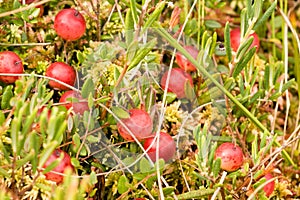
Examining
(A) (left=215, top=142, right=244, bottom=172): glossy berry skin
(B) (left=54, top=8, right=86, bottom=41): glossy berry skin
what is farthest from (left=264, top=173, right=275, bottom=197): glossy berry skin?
(B) (left=54, top=8, right=86, bottom=41): glossy berry skin

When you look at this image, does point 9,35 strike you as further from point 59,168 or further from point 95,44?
point 59,168

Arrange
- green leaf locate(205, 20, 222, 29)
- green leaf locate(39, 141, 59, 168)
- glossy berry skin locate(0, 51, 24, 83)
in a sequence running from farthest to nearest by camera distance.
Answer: green leaf locate(205, 20, 222, 29)
glossy berry skin locate(0, 51, 24, 83)
green leaf locate(39, 141, 59, 168)

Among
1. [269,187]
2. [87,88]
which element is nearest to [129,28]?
[87,88]

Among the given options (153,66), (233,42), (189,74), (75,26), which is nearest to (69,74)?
(75,26)

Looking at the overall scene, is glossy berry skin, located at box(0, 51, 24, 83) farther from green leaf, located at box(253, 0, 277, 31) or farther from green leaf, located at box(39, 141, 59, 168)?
green leaf, located at box(253, 0, 277, 31)

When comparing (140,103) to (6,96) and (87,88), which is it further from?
(6,96)

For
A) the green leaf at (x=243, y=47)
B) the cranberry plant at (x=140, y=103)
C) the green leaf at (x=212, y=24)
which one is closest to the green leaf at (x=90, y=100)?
the cranberry plant at (x=140, y=103)

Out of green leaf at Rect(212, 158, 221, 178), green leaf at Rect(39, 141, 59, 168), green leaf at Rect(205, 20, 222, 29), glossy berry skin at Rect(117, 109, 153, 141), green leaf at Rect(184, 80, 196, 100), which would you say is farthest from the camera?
green leaf at Rect(205, 20, 222, 29)

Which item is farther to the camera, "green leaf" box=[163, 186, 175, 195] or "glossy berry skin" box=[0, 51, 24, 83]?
"glossy berry skin" box=[0, 51, 24, 83]
